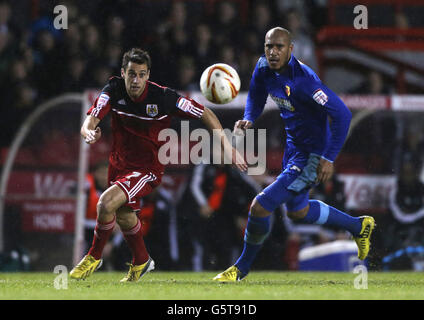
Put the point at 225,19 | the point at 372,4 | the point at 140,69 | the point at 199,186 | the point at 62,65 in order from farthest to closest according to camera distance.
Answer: the point at 372,4 < the point at 225,19 < the point at 62,65 < the point at 199,186 < the point at 140,69

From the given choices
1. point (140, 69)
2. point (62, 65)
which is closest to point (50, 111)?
point (62, 65)

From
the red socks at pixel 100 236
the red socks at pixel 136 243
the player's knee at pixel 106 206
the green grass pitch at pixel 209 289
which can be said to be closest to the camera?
the green grass pitch at pixel 209 289

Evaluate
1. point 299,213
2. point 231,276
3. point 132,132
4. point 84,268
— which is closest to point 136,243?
point 84,268

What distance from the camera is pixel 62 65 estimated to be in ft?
37.2

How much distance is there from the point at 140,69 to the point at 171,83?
4188 millimetres

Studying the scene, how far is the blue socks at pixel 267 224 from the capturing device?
7.33 m

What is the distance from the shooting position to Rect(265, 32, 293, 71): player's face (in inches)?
281

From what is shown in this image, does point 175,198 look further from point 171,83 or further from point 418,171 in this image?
point 418,171

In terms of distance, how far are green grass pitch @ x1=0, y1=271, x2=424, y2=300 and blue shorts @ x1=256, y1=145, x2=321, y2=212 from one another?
708 mm

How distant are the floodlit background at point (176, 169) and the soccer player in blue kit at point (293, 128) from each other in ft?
9.64

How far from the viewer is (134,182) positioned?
7.15 metres

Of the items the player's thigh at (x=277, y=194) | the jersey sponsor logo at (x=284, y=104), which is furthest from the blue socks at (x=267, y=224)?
the jersey sponsor logo at (x=284, y=104)
